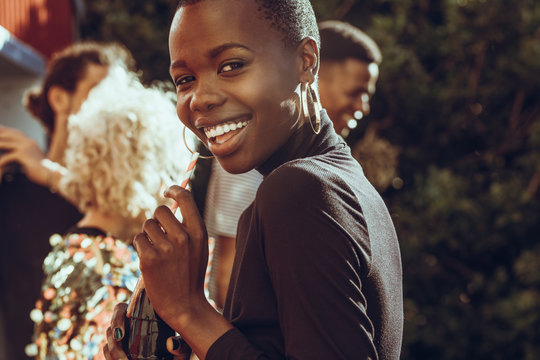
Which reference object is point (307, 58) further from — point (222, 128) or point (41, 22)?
point (41, 22)

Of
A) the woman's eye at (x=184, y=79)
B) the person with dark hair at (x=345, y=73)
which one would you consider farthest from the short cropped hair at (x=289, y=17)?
the person with dark hair at (x=345, y=73)

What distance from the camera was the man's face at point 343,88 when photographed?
322 cm

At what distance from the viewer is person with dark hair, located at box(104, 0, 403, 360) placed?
93 cm

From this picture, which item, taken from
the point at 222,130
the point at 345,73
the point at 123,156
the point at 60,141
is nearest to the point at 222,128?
the point at 222,130

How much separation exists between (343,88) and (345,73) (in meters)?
0.10

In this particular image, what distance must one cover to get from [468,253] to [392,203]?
0.67m

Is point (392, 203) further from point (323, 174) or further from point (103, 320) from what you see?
point (323, 174)

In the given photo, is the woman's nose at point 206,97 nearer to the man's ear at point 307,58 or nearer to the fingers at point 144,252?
the man's ear at point 307,58

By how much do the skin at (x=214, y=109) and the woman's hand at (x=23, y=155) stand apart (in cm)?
174

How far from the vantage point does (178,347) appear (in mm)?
1117

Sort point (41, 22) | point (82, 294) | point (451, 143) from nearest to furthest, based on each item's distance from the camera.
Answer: point (82, 294) → point (41, 22) → point (451, 143)

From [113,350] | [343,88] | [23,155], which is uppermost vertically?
[113,350]

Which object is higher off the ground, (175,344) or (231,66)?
(231,66)

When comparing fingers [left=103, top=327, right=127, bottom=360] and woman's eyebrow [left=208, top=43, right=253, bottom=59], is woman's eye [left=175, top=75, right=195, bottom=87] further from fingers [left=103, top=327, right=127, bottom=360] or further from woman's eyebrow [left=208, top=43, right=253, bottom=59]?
fingers [left=103, top=327, right=127, bottom=360]
